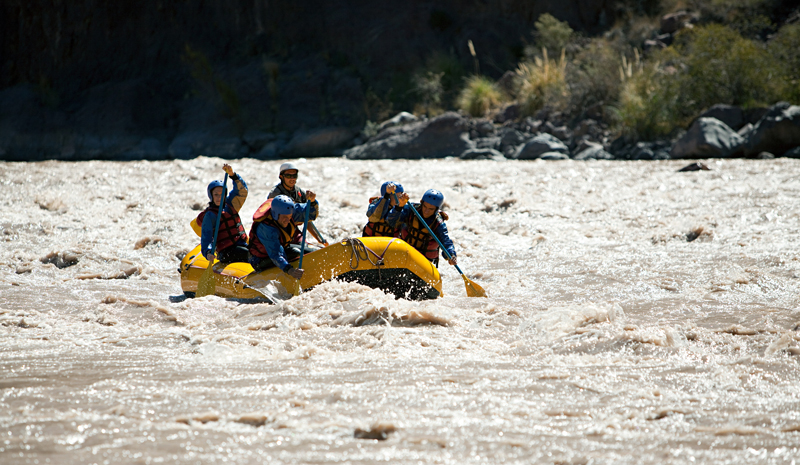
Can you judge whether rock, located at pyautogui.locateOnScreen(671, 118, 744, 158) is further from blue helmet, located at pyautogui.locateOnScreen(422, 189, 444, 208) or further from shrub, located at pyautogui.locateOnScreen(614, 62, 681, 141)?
blue helmet, located at pyautogui.locateOnScreen(422, 189, 444, 208)

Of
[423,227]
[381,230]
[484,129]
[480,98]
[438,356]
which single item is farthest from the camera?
[480,98]

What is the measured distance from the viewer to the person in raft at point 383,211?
237 inches

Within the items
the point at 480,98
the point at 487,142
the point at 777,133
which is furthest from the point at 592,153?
the point at 480,98

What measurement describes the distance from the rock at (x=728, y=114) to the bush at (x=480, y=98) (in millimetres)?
6178

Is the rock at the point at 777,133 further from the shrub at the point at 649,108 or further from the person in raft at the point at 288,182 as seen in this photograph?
the person in raft at the point at 288,182

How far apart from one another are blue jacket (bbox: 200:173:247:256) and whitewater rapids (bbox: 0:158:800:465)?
0.55m

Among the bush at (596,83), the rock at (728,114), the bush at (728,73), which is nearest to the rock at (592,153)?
the bush at (596,83)

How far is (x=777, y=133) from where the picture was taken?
510 inches

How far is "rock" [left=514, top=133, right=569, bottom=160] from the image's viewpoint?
15570mm

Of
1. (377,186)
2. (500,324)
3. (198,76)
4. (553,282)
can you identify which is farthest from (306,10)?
(500,324)

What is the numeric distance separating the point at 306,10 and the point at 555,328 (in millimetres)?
22028

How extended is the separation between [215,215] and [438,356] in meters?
2.93

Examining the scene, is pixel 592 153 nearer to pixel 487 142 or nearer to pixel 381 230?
pixel 487 142

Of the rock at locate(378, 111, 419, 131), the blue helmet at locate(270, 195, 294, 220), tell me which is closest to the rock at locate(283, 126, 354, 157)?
the rock at locate(378, 111, 419, 131)
